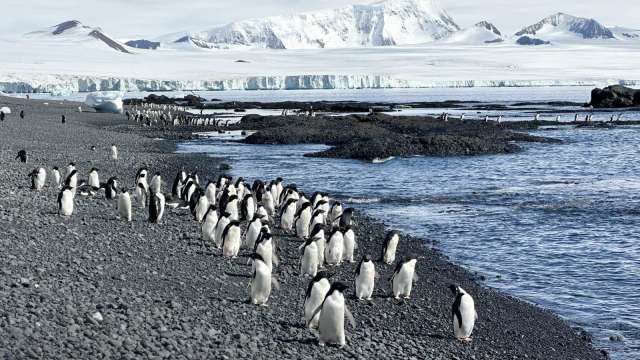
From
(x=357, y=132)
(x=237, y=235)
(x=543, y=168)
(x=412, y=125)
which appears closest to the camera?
(x=237, y=235)

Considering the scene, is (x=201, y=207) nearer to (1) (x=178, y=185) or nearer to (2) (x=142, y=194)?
(2) (x=142, y=194)

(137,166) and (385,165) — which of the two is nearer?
(137,166)

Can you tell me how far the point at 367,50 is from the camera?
16538 cm

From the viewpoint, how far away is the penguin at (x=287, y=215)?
14.0 m

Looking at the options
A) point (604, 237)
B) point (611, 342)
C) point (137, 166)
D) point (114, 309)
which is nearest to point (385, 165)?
point (137, 166)

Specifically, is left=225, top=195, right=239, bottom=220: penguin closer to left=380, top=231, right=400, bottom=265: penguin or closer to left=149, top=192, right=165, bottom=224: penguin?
left=149, top=192, right=165, bottom=224: penguin

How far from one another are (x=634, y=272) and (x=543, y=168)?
1402 cm

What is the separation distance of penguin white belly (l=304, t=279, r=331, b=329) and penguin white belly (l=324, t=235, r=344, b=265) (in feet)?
9.66

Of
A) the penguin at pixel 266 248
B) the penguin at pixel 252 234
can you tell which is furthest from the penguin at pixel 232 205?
the penguin at pixel 266 248

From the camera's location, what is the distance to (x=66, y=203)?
12508 millimetres

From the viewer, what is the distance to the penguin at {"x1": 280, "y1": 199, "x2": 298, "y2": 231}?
14008 mm

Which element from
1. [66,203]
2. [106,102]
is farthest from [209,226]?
[106,102]

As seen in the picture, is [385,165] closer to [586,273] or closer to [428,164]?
[428,164]

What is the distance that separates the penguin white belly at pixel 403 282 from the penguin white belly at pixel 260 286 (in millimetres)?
1901
